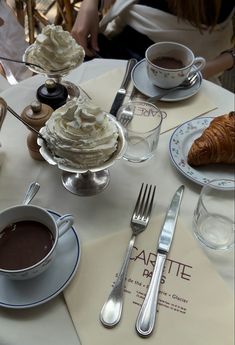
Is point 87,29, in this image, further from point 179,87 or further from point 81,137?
point 81,137

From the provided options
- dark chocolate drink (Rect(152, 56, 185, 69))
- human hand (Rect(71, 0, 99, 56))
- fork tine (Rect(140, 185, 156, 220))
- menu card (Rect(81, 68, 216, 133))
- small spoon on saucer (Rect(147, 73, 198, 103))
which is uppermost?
dark chocolate drink (Rect(152, 56, 185, 69))

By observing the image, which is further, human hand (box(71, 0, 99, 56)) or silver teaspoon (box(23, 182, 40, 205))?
human hand (box(71, 0, 99, 56))

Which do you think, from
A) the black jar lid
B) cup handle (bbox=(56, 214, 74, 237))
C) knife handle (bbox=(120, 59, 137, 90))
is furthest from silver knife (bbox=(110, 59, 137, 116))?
cup handle (bbox=(56, 214, 74, 237))

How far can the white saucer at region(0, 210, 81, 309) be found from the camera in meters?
0.62

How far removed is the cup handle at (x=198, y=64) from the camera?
0.99 meters

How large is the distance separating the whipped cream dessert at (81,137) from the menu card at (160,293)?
140mm

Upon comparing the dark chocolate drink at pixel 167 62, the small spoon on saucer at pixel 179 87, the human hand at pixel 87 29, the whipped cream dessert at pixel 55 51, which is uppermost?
the whipped cream dessert at pixel 55 51

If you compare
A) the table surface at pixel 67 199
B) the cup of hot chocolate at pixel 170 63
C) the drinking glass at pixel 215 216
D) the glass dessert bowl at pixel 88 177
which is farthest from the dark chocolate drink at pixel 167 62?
the drinking glass at pixel 215 216

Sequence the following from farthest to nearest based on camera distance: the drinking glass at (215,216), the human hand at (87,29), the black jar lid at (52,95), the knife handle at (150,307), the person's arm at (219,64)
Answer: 1. the human hand at (87,29)
2. the person's arm at (219,64)
3. the black jar lid at (52,95)
4. the drinking glass at (215,216)
5. the knife handle at (150,307)

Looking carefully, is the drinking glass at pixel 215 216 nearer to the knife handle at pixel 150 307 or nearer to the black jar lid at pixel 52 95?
the knife handle at pixel 150 307

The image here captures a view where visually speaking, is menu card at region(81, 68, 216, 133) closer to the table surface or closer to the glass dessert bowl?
the table surface

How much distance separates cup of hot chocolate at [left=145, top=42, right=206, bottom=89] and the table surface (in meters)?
0.12

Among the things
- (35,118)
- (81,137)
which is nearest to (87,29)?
(35,118)

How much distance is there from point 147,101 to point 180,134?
0.13 meters
